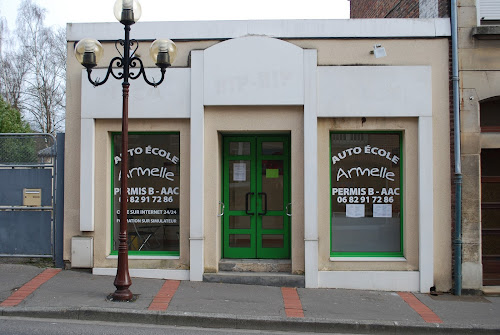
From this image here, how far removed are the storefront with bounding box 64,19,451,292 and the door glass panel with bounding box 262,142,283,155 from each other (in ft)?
1.86

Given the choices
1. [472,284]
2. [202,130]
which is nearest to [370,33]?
[202,130]

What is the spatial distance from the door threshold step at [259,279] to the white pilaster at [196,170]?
11.4 inches

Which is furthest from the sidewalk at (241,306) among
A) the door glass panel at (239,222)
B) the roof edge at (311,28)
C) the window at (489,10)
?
the window at (489,10)

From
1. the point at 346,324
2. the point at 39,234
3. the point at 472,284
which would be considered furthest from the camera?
the point at 39,234

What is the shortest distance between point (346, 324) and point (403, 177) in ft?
10.7

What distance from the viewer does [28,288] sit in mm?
7973

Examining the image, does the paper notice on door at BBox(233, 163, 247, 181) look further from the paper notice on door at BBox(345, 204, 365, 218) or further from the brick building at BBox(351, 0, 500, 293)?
the brick building at BBox(351, 0, 500, 293)

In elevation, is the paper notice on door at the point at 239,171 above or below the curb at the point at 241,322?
above

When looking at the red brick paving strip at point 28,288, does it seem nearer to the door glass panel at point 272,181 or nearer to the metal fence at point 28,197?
the metal fence at point 28,197

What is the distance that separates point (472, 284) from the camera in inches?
338

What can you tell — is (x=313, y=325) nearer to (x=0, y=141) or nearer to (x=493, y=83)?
(x=493, y=83)

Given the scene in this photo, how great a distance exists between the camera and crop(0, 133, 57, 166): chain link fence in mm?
9516

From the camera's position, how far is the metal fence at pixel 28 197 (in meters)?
9.41

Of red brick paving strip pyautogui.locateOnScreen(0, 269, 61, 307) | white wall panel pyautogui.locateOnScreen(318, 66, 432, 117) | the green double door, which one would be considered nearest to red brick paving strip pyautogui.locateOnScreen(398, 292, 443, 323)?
the green double door
